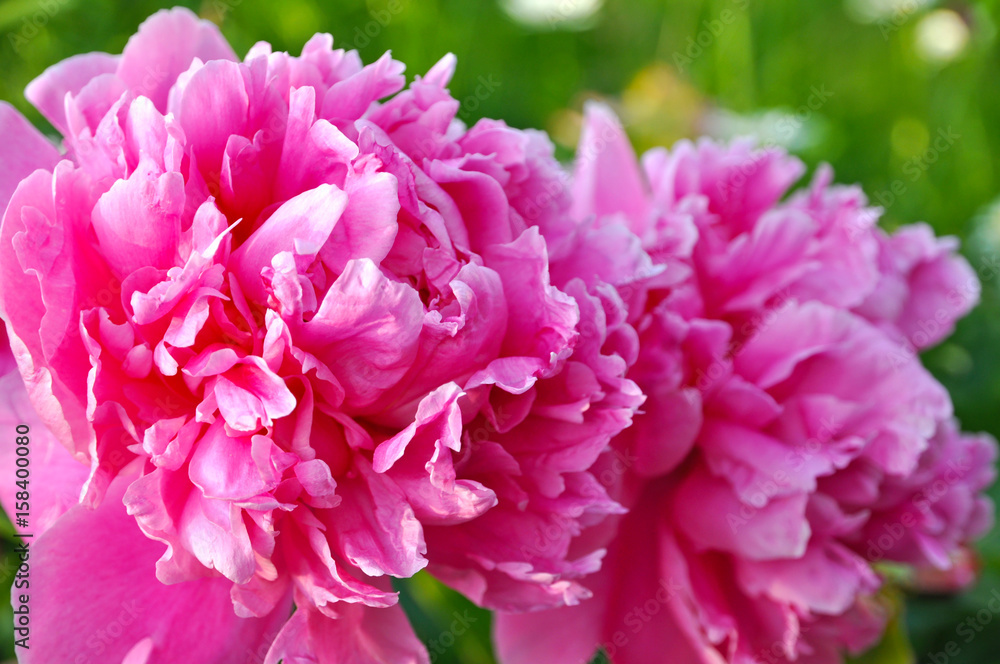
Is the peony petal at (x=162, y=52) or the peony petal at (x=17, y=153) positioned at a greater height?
the peony petal at (x=162, y=52)

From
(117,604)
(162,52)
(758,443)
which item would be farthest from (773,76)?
(117,604)

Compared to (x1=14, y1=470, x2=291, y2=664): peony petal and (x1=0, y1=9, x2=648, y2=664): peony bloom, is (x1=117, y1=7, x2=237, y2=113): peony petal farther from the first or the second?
(x1=14, y1=470, x2=291, y2=664): peony petal

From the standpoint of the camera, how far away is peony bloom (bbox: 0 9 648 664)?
379 mm

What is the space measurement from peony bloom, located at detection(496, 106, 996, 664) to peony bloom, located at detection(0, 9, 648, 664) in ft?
0.31

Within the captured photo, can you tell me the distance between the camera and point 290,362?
0.39 meters

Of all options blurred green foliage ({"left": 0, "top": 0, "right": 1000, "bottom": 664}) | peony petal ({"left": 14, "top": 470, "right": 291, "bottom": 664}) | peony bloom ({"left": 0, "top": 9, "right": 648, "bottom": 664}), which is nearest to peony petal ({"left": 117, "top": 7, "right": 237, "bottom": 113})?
peony bloom ({"left": 0, "top": 9, "right": 648, "bottom": 664})

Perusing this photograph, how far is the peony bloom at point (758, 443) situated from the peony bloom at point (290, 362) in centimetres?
9

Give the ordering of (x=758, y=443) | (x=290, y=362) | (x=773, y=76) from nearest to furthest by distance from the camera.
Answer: (x=290, y=362) → (x=758, y=443) → (x=773, y=76)

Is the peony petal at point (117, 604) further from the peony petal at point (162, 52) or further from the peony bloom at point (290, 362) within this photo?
the peony petal at point (162, 52)

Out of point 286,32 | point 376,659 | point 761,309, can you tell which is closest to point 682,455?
point 761,309

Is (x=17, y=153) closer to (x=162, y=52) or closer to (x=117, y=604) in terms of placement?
(x=162, y=52)

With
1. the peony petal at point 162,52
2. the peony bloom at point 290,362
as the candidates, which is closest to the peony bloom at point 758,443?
the peony bloom at point 290,362

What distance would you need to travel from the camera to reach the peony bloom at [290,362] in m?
0.38

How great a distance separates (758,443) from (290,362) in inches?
11.6
